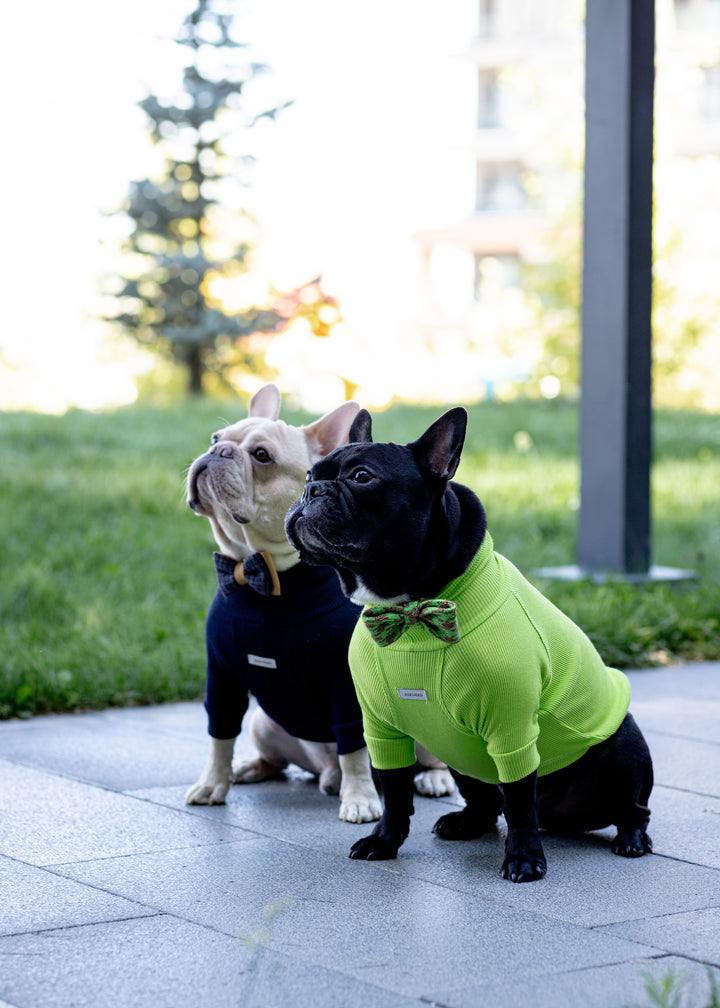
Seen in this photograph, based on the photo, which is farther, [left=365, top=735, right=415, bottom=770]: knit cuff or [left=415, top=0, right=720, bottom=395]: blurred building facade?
[left=415, top=0, right=720, bottom=395]: blurred building facade

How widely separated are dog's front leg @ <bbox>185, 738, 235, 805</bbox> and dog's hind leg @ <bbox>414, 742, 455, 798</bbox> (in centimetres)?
62

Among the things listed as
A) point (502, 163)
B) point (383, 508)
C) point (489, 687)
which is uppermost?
point (502, 163)

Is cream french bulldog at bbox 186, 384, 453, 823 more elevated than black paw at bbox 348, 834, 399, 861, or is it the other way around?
cream french bulldog at bbox 186, 384, 453, 823

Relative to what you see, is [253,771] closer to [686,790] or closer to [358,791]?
[358,791]

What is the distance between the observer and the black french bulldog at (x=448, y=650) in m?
2.86

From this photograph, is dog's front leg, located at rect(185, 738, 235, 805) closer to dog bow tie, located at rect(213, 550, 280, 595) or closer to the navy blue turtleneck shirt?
the navy blue turtleneck shirt

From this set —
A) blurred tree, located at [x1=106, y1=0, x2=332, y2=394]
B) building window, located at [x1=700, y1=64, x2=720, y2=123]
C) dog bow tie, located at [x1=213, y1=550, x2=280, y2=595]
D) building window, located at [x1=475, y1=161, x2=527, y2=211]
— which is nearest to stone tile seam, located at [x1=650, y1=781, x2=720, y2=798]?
dog bow tie, located at [x1=213, y1=550, x2=280, y2=595]

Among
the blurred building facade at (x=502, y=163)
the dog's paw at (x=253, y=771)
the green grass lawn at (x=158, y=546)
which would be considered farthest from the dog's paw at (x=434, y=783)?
the blurred building facade at (x=502, y=163)

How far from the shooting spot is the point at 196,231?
787 inches

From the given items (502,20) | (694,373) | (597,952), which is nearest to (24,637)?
(597,952)

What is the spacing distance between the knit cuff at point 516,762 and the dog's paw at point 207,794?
114 centimetres

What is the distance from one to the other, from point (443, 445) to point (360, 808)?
4.18 ft

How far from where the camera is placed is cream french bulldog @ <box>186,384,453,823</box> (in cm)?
352

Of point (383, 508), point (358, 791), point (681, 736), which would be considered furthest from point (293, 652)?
point (681, 736)
